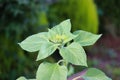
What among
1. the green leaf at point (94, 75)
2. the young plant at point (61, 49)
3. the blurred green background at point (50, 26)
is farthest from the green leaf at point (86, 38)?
the blurred green background at point (50, 26)

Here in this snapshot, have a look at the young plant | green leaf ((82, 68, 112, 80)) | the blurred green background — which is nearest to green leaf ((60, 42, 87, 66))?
the young plant

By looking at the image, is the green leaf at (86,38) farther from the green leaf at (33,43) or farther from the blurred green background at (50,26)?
the blurred green background at (50,26)

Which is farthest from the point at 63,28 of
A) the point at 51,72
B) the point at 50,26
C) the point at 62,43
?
the point at 50,26

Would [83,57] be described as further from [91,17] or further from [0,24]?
[91,17]

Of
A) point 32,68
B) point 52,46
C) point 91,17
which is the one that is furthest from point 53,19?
point 52,46

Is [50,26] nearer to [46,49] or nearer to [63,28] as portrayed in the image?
[63,28]

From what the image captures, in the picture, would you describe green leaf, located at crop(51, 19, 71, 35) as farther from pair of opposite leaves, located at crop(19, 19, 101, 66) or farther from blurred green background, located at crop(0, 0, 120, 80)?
blurred green background, located at crop(0, 0, 120, 80)

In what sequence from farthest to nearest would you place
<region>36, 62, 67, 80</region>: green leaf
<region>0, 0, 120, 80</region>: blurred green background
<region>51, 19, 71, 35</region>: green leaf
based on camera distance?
<region>0, 0, 120, 80</region>: blurred green background, <region>51, 19, 71, 35</region>: green leaf, <region>36, 62, 67, 80</region>: green leaf
